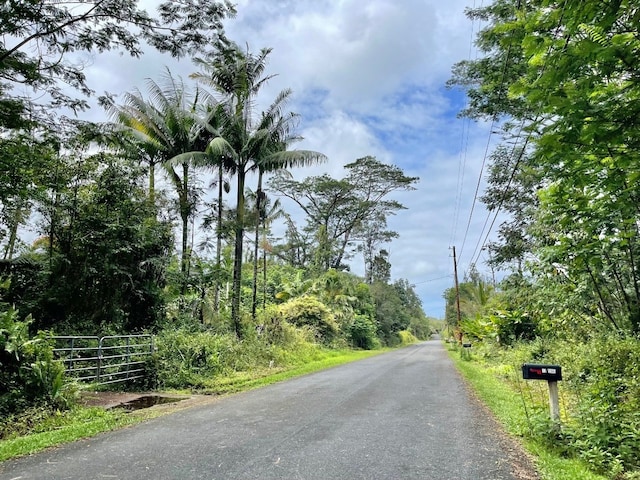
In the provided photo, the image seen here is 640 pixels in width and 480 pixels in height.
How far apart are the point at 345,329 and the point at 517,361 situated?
17.0 meters

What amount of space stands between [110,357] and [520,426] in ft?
28.6

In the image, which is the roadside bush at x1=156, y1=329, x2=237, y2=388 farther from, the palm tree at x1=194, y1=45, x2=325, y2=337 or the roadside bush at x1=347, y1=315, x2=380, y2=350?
the roadside bush at x1=347, y1=315, x2=380, y2=350

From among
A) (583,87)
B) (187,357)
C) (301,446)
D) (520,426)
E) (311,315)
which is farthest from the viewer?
(311,315)

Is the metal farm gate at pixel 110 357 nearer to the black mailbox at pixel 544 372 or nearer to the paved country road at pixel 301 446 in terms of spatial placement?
the paved country road at pixel 301 446

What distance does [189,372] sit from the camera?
473 inches

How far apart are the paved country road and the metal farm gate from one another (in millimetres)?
3084

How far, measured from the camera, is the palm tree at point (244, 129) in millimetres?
17531

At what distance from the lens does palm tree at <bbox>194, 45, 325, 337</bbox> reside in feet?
57.5

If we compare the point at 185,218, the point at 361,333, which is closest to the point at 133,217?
the point at 185,218

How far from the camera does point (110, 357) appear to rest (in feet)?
33.8

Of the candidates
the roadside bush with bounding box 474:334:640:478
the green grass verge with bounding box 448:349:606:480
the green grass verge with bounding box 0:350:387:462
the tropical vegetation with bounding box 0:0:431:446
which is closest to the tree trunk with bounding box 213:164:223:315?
the tropical vegetation with bounding box 0:0:431:446

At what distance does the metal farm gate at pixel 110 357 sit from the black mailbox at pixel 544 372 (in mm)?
8460

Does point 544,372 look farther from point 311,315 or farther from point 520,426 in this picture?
point 311,315

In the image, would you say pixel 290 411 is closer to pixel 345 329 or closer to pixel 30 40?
pixel 30 40
